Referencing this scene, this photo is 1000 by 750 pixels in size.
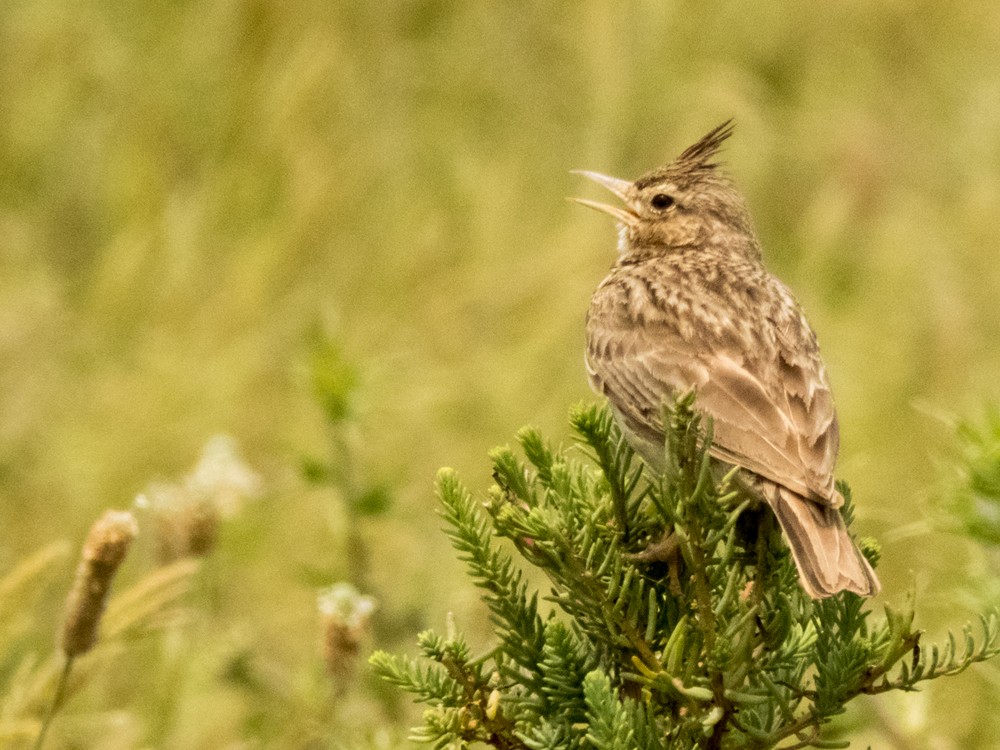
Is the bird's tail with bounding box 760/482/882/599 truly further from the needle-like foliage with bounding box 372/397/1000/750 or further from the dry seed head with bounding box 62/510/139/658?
the dry seed head with bounding box 62/510/139/658

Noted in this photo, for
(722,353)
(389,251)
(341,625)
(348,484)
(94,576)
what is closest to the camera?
(94,576)

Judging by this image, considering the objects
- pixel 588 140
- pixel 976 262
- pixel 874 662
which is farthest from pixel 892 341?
pixel 874 662

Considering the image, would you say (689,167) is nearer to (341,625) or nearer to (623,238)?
(623,238)

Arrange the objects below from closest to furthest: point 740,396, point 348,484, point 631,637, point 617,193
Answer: point 631,637, point 740,396, point 348,484, point 617,193

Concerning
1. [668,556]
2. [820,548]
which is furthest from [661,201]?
[668,556]

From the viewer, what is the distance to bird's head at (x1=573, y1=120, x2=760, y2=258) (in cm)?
391

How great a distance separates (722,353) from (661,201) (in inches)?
41.3

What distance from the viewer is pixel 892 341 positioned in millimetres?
6164

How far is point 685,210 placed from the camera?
12.9 ft

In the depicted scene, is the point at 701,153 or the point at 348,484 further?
the point at 701,153

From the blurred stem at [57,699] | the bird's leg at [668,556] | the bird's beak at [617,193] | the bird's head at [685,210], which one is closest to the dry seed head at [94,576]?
the blurred stem at [57,699]

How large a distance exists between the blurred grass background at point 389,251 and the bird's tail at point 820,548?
69 centimetres

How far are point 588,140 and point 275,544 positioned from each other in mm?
2471

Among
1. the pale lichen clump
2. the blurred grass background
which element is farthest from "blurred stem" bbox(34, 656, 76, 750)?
the blurred grass background
